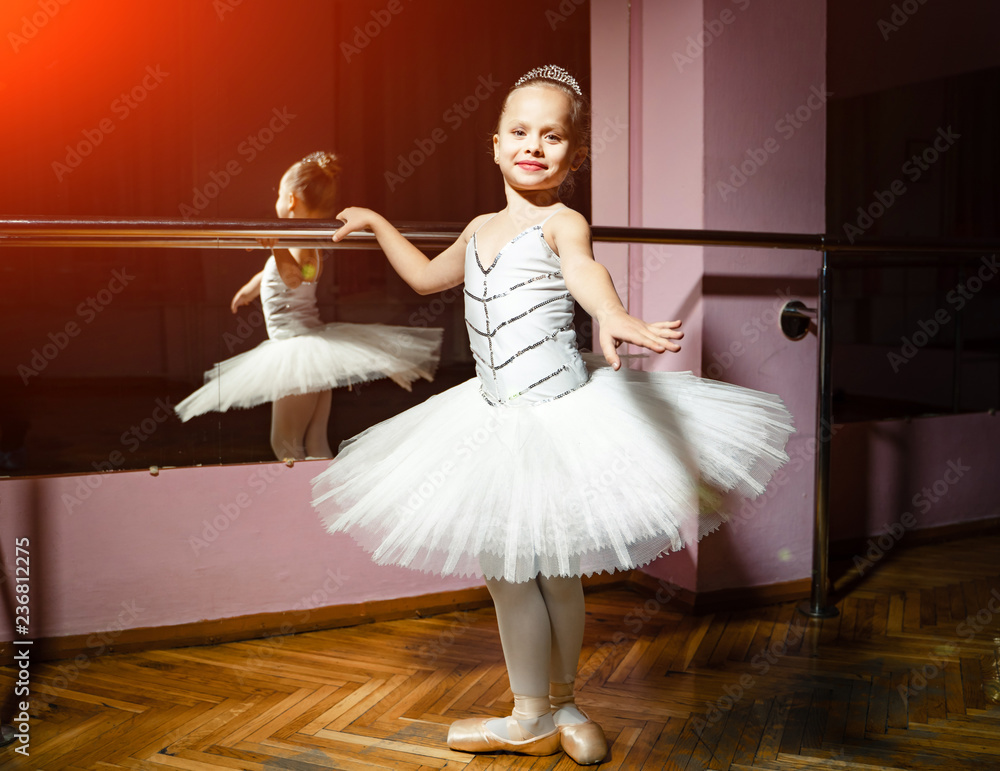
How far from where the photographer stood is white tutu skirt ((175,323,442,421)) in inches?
84.0

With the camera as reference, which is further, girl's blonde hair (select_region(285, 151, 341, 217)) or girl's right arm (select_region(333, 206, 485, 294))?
girl's blonde hair (select_region(285, 151, 341, 217))

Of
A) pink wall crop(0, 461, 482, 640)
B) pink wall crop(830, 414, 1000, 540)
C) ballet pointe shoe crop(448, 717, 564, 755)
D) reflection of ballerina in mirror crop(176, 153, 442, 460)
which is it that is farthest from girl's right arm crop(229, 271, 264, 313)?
pink wall crop(830, 414, 1000, 540)

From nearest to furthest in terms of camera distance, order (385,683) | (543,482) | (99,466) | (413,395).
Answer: (543,482)
(385,683)
(99,466)
(413,395)

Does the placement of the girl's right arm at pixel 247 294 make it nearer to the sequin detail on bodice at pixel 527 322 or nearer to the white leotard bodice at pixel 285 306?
the white leotard bodice at pixel 285 306

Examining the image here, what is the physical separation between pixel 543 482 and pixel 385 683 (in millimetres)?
787

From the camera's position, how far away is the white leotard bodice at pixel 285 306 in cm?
212

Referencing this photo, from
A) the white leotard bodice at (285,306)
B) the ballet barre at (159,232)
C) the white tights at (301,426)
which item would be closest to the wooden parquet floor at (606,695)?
the white tights at (301,426)

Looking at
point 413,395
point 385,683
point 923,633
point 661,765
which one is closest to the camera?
point 661,765

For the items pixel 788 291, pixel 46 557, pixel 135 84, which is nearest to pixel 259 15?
pixel 135 84

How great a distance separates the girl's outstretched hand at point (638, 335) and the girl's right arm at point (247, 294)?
1.24 meters

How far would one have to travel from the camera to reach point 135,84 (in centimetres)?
207

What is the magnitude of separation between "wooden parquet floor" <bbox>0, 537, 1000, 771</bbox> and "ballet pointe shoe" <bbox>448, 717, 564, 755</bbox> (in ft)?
0.06

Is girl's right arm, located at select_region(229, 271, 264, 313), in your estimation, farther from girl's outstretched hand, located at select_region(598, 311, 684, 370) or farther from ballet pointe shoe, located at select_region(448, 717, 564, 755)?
girl's outstretched hand, located at select_region(598, 311, 684, 370)

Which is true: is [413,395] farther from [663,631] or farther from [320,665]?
[663,631]
